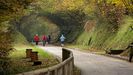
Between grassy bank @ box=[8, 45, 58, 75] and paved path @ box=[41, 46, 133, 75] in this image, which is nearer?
paved path @ box=[41, 46, 133, 75]

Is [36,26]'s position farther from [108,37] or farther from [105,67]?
[105,67]

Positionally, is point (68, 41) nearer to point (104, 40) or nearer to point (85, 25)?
point (85, 25)

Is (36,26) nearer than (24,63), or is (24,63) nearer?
(24,63)

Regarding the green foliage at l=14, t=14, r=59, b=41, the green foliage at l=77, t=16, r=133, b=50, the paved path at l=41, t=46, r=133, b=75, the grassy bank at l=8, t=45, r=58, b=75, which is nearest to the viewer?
the paved path at l=41, t=46, r=133, b=75

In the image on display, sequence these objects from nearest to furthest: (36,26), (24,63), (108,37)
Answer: (24,63)
(108,37)
(36,26)

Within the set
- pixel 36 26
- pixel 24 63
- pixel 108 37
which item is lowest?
pixel 24 63

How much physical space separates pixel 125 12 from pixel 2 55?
2385cm

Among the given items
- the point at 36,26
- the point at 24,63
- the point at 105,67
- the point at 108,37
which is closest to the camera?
the point at 105,67

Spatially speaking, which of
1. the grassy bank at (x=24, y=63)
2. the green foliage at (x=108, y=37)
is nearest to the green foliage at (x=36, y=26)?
the green foliage at (x=108, y=37)

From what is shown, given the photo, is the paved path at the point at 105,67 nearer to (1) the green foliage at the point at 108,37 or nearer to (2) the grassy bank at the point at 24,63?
(2) the grassy bank at the point at 24,63

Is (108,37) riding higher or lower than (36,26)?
higher

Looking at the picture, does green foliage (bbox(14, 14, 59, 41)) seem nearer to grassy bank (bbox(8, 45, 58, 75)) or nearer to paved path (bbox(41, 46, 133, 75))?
grassy bank (bbox(8, 45, 58, 75))

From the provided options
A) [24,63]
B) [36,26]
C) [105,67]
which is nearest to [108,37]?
[24,63]

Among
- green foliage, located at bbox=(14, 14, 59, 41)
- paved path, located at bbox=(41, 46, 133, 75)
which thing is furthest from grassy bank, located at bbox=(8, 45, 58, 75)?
green foliage, located at bbox=(14, 14, 59, 41)
